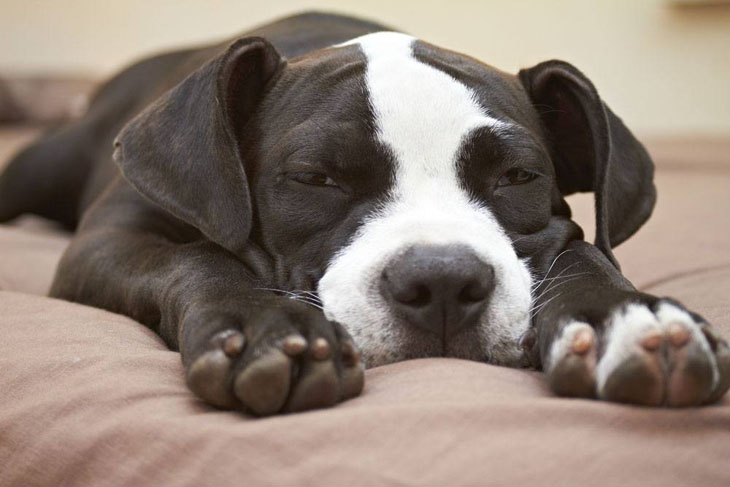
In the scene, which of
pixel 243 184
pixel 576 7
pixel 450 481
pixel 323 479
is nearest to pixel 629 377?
pixel 450 481

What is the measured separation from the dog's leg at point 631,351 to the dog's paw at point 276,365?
0.30 m

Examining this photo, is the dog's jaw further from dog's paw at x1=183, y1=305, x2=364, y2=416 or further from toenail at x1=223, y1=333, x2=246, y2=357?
toenail at x1=223, y1=333, x2=246, y2=357

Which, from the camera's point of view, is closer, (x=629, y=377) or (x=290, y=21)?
(x=629, y=377)

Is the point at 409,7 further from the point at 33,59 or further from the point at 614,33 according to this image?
the point at 33,59

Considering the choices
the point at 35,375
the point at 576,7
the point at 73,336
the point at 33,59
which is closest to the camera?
the point at 35,375

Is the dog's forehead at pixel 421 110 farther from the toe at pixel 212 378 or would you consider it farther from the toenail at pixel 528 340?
the toe at pixel 212 378

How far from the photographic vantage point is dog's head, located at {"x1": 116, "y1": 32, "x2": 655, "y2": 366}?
157 centimetres

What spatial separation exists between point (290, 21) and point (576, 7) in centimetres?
352

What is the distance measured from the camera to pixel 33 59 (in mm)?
6789

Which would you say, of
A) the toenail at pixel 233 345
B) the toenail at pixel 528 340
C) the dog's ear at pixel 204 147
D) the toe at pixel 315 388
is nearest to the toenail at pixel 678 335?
the toenail at pixel 528 340

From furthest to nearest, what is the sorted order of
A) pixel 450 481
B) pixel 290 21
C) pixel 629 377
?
1. pixel 290 21
2. pixel 629 377
3. pixel 450 481

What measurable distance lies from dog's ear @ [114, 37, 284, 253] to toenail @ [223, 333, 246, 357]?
0.51 meters

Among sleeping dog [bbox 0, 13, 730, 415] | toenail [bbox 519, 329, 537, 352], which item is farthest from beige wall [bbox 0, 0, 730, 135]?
toenail [bbox 519, 329, 537, 352]

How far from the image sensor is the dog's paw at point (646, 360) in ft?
4.03
